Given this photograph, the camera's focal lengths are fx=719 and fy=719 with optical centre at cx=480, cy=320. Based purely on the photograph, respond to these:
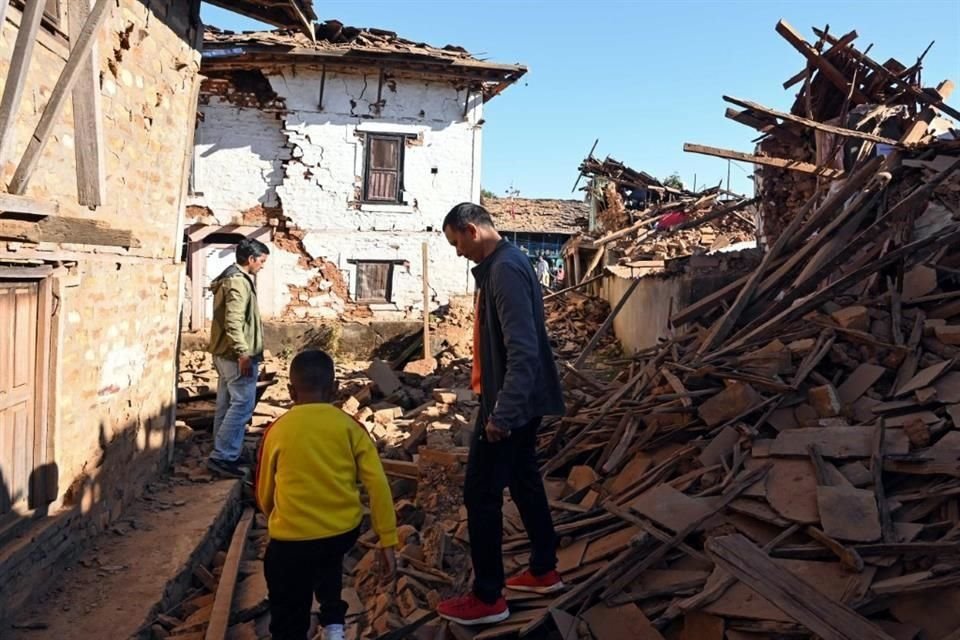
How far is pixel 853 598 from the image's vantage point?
Answer: 2.92 m

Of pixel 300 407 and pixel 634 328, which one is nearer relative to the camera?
pixel 300 407

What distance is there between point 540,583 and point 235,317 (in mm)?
4169

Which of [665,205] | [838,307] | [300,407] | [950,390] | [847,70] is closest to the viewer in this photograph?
[300,407]

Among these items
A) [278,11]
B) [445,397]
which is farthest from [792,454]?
[278,11]

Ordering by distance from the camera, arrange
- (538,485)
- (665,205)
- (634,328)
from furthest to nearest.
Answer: (665,205) < (634,328) < (538,485)

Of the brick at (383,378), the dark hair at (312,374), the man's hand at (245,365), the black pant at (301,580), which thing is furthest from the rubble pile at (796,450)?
the brick at (383,378)

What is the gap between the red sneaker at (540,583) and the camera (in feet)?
11.8

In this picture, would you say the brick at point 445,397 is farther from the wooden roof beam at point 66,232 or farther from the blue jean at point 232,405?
the wooden roof beam at point 66,232

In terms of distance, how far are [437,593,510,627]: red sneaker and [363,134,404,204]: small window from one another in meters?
13.4

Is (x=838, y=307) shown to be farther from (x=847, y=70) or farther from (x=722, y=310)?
(x=847, y=70)

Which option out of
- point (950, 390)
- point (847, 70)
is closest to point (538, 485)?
point (950, 390)

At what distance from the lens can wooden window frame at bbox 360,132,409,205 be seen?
1596 cm

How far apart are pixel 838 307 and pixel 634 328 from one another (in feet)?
23.0

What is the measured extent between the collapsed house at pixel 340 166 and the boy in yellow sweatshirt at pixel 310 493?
12.9 m
